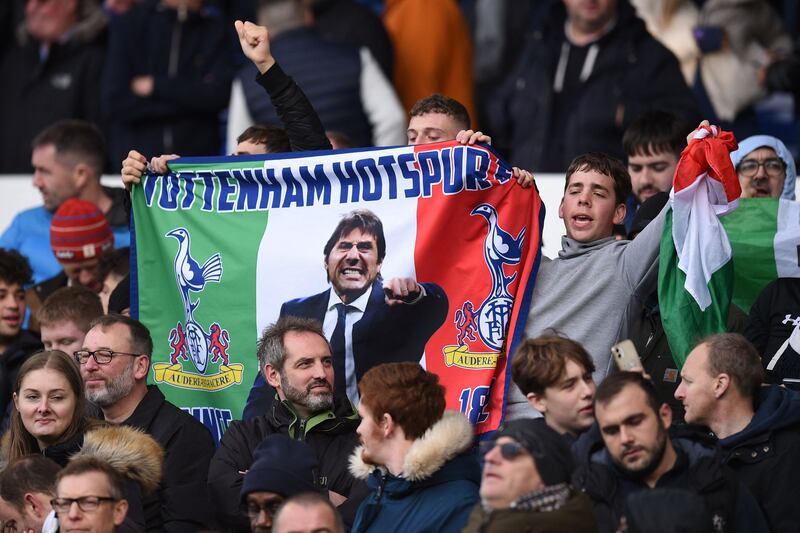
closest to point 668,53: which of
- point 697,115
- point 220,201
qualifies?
point 697,115

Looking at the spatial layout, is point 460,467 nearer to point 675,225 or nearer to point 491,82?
point 675,225

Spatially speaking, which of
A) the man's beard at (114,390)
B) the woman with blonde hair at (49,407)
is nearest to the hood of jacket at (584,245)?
the man's beard at (114,390)

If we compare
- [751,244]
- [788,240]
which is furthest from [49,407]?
[788,240]

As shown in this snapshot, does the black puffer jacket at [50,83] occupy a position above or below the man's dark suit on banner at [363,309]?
above

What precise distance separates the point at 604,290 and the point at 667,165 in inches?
54.3

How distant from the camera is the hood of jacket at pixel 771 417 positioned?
22.6 feet

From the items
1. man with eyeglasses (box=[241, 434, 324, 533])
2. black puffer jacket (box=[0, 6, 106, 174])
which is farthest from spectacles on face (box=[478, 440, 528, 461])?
black puffer jacket (box=[0, 6, 106, 174])

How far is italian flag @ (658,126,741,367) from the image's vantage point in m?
7.55

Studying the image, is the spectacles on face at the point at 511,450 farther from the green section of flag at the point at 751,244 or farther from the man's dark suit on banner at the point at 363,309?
the green section of flag at the point at 751,244

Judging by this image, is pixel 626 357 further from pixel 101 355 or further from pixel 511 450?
pixel 101 355

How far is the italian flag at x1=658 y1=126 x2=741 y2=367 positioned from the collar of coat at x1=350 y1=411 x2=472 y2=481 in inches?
50.5

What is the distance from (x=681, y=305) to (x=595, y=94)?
10.4 feet

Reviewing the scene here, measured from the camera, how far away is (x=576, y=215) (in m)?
7.90

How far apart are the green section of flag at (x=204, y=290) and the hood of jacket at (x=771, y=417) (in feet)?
8.22
